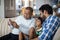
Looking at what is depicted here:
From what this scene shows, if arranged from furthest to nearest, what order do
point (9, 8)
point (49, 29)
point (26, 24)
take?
point (9, 8) < point (26, 24) < point (49, 29)

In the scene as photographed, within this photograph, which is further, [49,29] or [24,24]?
[24,24]

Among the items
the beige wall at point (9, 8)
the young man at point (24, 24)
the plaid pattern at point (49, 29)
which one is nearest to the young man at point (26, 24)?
the young man at point (24, 24)

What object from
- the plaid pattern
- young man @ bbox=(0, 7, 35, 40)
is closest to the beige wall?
young man @ bbox=(0, 7, 35, 40)

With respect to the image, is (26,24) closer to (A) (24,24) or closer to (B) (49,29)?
(A) (24,24)

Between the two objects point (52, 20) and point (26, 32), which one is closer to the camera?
point (52, 20)

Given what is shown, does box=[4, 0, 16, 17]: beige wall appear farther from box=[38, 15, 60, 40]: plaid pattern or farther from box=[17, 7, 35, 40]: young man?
box=[38, 15, 60, 40]: plaid pattern

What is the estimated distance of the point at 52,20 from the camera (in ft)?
6.14

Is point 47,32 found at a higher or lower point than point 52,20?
lower

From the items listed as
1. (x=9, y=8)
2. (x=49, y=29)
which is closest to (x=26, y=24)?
(x=49, y=29)

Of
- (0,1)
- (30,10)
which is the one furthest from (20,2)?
(30,10)

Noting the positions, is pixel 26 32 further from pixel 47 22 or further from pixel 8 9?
pixel 8 9

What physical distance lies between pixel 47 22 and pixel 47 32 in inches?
5.5

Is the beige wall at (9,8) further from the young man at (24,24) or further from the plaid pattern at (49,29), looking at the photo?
the plaid pattern at (49,29)

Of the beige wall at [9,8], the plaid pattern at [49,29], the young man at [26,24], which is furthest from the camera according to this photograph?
the beige wall at [9,8]
